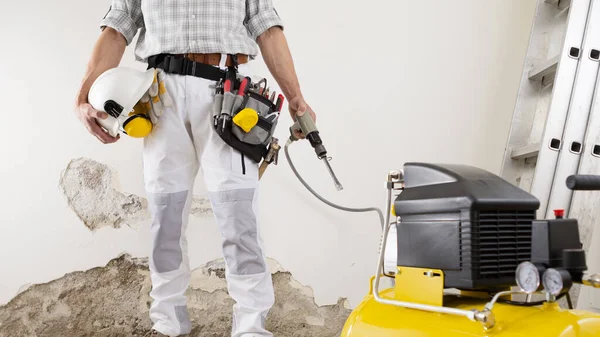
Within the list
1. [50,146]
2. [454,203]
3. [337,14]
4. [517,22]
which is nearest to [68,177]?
[50,146]

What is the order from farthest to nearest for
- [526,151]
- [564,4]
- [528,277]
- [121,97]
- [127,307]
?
[127,307], [564,4], [526,151], [121,97], [528,277]

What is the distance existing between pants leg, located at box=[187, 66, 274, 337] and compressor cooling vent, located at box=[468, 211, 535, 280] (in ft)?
2.47

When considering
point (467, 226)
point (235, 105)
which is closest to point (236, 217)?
point (235, 105)

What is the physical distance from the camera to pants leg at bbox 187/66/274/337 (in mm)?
1604

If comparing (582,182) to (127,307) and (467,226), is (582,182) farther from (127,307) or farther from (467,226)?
(127,307)

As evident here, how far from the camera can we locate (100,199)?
2.29 meters

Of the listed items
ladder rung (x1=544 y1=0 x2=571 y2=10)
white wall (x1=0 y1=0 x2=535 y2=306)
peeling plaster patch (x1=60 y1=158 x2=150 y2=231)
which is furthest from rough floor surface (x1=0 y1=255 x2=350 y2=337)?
ladder rung (x1=544 y1=0 x2=571 y2=10)

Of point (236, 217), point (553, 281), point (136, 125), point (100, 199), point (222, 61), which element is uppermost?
point (222, 61)

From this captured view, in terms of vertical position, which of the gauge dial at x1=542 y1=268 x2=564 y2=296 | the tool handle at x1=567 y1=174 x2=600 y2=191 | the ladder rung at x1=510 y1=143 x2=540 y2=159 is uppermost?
the ladder rung at x1=510 y1=143 x2=540 y2=159

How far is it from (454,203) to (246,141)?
772 millimetres

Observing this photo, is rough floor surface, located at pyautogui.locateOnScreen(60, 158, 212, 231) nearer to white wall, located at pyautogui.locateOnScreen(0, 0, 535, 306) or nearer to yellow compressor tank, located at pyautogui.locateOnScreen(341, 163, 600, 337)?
white wall, located at pyautogui.locateOnScreen(0, 0, 535, 306)

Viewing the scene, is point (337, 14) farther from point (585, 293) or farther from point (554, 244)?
point (554, 244)

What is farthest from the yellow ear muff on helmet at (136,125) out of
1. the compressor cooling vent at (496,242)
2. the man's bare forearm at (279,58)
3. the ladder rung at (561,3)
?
the ladder rung at (561,3)

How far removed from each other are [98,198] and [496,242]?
5.66 ft
